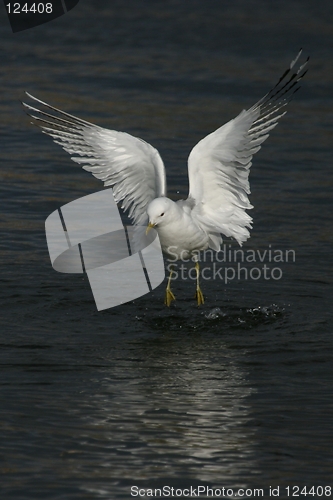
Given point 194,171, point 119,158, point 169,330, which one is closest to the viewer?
point 169,330

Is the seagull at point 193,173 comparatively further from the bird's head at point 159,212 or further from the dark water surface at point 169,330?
the dark water surface at point 169,330

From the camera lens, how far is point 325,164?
13109 millimetres

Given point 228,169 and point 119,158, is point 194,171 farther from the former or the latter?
point 119,158

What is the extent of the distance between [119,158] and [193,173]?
27.6 inches

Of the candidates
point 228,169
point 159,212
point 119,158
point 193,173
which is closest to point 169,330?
point 159,212

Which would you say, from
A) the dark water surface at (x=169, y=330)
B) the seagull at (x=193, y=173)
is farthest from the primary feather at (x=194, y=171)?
the dark water surface at (x=169, y=330)

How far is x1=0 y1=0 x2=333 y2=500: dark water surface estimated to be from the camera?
5934 millimetres

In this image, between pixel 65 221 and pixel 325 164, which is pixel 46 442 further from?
pixel 325 164

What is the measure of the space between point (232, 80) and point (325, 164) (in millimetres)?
3804

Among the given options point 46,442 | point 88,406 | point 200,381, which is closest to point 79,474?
point 46,442

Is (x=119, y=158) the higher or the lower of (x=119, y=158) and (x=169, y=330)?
the higher

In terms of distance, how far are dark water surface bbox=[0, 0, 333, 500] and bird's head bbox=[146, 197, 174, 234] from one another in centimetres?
92

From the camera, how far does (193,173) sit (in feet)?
28.5

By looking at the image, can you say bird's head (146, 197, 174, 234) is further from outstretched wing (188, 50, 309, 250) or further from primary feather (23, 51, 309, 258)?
outstretched wing (188, 50, 309, 250)
